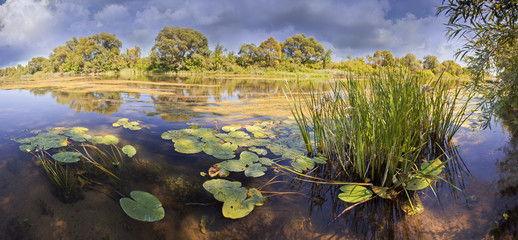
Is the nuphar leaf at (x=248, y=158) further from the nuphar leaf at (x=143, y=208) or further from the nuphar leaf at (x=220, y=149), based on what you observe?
the nuphar leaf at (x=143, y=208)

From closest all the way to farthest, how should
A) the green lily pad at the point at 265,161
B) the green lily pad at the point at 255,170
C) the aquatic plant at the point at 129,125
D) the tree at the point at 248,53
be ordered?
the green lily pad at the point at 255,170, the green lily pad at the point at 265,161, the aquatic plant at the point at 129,125, the tree at the point at 248,53

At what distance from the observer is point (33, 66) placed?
103ft

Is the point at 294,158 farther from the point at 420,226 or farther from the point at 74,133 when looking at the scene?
the point at 74,133

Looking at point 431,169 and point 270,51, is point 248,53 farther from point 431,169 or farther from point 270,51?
point 431,169

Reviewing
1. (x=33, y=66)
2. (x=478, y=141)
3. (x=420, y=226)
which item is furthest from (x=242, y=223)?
(x=33, y=66)

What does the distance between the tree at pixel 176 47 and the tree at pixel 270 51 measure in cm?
949

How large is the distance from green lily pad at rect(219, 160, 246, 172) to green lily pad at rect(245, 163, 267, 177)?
5cm

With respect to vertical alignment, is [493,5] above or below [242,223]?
above

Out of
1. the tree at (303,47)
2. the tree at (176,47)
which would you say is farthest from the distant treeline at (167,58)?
the tree at (303,47)

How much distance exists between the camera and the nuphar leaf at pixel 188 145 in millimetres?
2258

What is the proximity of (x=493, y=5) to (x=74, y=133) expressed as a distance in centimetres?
542

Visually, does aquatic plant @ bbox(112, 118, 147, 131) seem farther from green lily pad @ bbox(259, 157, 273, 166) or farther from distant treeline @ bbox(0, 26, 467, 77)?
distant treeline @ bbox(0, 26, 467, 77)

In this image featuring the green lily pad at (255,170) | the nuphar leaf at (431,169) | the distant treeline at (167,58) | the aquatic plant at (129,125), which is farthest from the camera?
the distant treeline at (167,58)

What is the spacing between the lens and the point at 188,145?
7.78 feet
